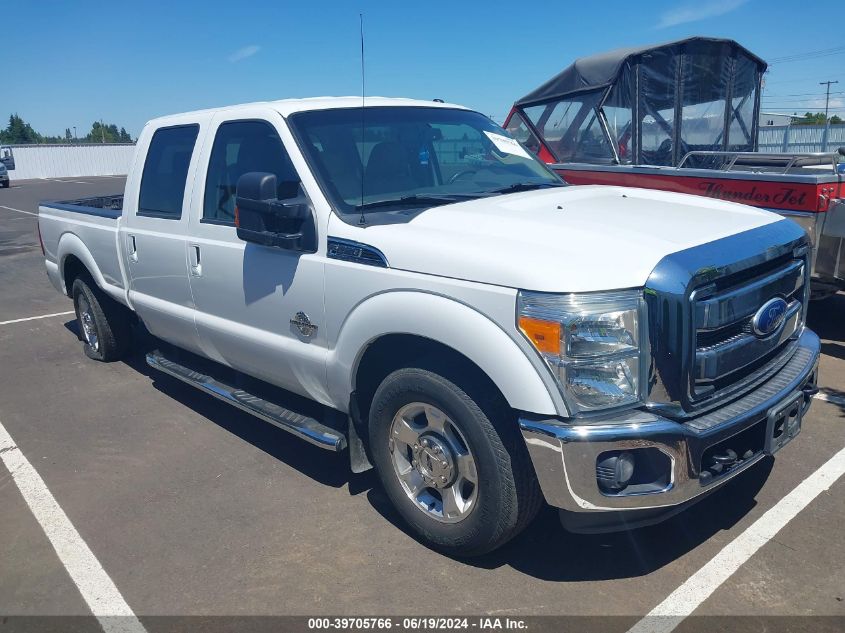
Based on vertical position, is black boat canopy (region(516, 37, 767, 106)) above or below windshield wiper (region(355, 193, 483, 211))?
above

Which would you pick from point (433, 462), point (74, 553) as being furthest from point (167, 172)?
point (433, 462)

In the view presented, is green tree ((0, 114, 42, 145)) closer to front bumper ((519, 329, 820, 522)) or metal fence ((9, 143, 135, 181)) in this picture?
metal fence ((9, 143, 135, 181))

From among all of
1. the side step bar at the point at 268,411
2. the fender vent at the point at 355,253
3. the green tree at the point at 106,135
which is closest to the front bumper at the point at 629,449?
the fender vent at the point at 355,253

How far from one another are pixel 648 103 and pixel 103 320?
19.7 feet

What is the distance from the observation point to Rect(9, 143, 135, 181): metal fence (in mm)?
48250

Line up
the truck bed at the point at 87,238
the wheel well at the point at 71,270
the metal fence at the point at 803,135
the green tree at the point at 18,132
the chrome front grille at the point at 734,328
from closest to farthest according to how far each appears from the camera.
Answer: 1. the chrome front grille at the point at 734,328
2. the truck bed at the point at 87,238
3. the wheel well at the point at 71,270
4. the metal fence at the point at 803,135
5. the green tree at the point at 18,132

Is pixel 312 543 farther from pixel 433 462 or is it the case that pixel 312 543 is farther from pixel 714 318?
pixel 714 318

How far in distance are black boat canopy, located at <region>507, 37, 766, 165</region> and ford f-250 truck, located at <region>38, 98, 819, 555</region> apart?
3.71m

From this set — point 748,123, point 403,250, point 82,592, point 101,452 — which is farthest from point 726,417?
point 748,123

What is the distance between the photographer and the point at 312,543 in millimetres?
3570

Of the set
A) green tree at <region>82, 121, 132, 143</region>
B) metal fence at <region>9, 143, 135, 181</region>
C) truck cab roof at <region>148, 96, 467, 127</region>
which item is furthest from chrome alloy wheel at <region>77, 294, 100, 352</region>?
green tree at <region>82, 121, 132, 143</region>

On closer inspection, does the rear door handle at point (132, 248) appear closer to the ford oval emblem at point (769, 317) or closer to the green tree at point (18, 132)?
the ford oval emblem at point (769, 317)

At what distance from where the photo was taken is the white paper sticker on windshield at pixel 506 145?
15.2 feet

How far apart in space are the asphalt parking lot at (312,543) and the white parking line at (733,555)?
0.03 m
